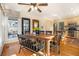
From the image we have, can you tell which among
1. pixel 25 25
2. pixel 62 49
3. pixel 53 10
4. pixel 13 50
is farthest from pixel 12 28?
pixel 62 49

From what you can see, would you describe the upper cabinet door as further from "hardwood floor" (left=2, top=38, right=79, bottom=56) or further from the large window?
"hardwood floor" (left=2, top=38, right=79, bottom=56)

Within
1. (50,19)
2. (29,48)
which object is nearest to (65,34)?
(50,19)

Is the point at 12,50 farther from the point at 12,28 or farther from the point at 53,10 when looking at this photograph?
the point at 53,10

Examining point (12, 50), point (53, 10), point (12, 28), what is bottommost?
point (12, 50)

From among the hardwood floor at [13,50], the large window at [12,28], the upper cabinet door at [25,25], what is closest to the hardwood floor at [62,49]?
the hardwood floor at [13,50]

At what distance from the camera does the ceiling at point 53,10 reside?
150cm

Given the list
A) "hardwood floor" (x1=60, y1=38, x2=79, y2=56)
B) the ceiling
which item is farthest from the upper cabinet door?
"hardwood floor" (x1=60, y1=38, x2=79, y2=56)

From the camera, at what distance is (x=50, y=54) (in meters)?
1.57

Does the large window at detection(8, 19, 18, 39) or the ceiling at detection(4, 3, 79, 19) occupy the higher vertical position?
the ceiling at detection(4, 3, 79, 19)

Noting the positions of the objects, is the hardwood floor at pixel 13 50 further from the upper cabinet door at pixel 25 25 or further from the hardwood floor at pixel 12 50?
Result: the upper cabinet door at pixel 25 25

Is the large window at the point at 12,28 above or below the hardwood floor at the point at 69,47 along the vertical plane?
above

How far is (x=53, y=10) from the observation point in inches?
60.6

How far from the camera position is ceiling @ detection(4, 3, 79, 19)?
1502mm

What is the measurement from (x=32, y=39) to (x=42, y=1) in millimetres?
632
